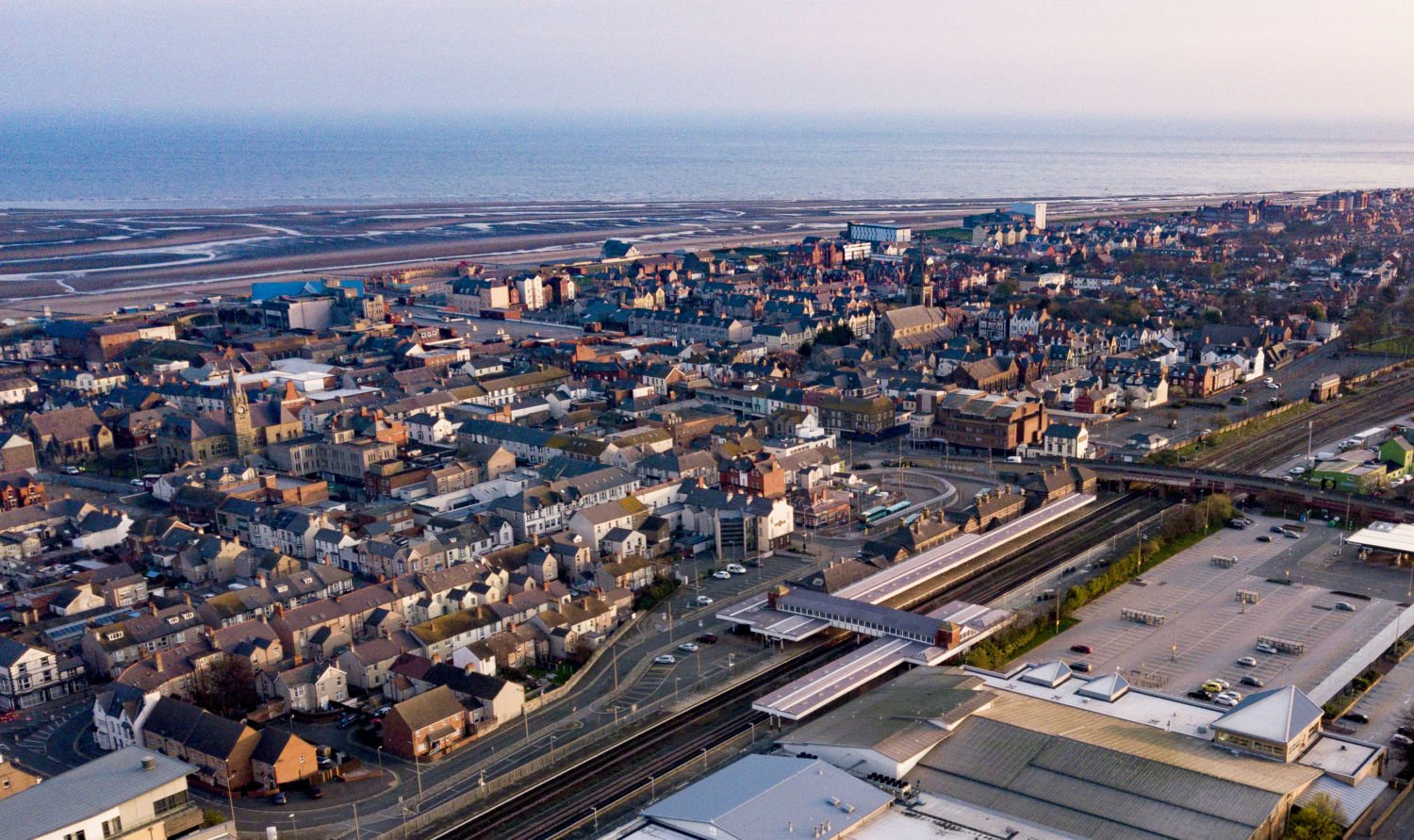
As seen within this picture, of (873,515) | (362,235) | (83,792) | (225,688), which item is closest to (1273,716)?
(873,515)

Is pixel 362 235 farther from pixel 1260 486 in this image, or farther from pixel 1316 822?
pixel 1316 822

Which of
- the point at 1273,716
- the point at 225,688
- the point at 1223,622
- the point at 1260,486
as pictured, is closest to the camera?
the point at 1273,716

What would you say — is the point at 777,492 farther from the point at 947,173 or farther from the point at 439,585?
the point at 947,173

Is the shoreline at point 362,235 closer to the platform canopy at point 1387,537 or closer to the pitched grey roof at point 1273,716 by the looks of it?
the platform canopy at point 1387,537

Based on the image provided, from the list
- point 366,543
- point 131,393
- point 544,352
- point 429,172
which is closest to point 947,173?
point 429,172

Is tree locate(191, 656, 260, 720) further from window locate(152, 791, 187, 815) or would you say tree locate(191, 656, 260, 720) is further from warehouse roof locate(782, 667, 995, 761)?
warehouse roof locate(782, 667, 995, 761)

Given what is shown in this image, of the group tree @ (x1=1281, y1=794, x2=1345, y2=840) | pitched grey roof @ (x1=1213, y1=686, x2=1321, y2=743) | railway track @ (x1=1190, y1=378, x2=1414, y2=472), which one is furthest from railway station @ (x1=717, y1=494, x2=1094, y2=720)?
railway track @ (x1=1190, y1=378, x2=1414, y2=472)
